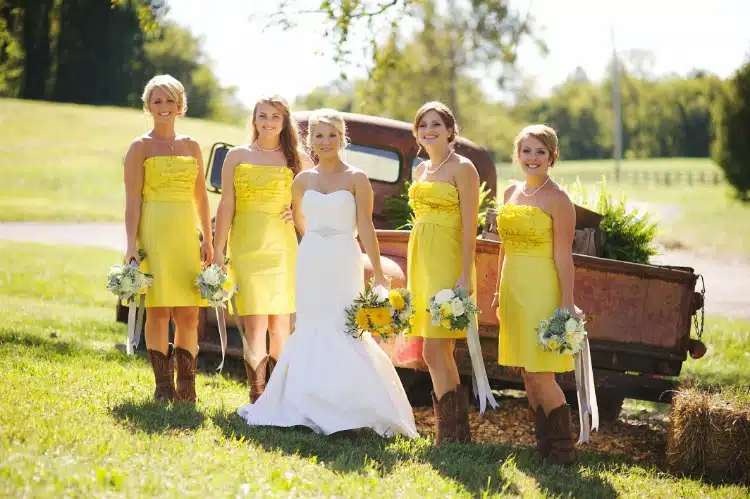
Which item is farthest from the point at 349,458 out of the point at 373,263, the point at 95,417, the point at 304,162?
the point at 304,162

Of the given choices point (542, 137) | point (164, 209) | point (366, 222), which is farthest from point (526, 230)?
point (164, 209)

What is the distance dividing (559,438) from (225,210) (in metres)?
2.58

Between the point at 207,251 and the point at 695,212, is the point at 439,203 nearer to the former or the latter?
the point at 207,251

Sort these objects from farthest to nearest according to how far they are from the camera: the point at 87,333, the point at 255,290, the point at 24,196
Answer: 1. the point at 24,196
2. the point at 87,333
3. the point at 255,290

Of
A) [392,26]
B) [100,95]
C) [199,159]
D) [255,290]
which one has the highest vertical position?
[100,95]

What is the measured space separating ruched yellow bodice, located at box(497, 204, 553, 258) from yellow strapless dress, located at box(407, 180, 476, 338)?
294 millimetres

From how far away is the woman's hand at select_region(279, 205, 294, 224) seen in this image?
5.80 meters

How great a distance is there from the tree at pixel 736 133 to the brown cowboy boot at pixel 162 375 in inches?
1193

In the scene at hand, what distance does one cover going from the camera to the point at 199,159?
19.2 feet

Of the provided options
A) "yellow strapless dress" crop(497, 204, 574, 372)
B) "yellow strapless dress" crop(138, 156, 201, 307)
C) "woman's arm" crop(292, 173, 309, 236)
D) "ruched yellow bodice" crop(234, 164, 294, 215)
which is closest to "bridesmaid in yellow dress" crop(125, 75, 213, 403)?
"yellow strapless dress" crop(138, 156, 201, 307)

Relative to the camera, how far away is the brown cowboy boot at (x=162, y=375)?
589 centimetres

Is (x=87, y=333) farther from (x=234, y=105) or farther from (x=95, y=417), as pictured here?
(x=234, y=105)

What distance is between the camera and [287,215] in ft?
19.1

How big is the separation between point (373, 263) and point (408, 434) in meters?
1.10
